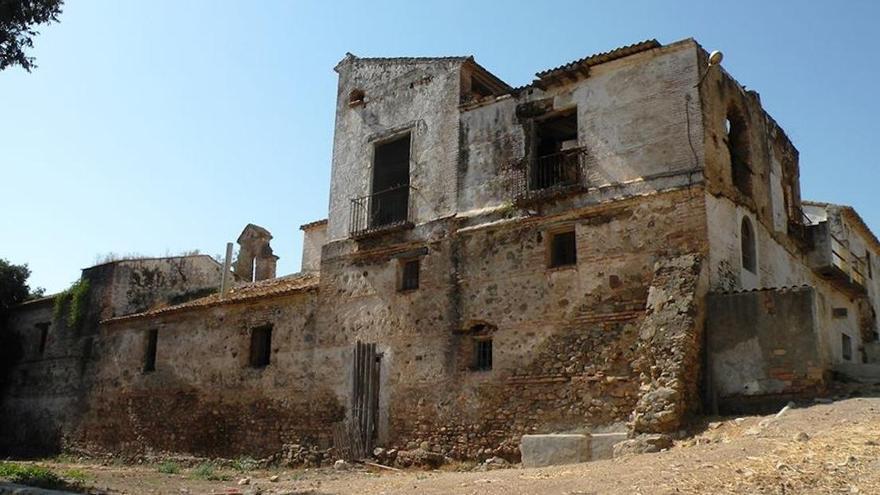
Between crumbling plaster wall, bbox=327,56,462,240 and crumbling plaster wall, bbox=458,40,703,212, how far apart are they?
1048 millimetres

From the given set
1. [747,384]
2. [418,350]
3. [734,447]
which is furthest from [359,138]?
[734,447]

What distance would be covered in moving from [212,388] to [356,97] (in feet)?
29.0

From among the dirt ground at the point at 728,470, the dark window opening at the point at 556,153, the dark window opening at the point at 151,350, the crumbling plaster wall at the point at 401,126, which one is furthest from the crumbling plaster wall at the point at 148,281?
the dark window opening at the point at 556,153

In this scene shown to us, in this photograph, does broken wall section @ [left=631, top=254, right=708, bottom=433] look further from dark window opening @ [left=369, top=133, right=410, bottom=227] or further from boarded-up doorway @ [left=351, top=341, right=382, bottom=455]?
dark window opening @ [left=369, top=133, right=410, bottom=227]

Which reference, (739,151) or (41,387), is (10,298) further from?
(739,151)

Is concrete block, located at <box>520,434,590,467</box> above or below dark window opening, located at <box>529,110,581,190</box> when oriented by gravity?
below

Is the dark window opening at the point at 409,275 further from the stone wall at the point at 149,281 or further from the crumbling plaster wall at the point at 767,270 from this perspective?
the stone wall at the point at 149,281

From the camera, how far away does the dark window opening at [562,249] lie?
53.5ft

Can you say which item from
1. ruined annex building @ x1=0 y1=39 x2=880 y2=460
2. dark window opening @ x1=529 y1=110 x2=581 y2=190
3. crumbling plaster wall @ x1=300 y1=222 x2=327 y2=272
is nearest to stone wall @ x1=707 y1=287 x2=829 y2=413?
ruined annex building @ x1=0 y1=39 x2=880 y2=460

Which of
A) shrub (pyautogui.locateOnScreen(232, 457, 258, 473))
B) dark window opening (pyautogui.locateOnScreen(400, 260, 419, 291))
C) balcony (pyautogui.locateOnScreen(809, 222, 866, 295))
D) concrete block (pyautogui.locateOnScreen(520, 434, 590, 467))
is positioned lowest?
shrub (pyautogui.locateOnScreen(232, 457, 258, 473))

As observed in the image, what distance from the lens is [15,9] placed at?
13.5 meters

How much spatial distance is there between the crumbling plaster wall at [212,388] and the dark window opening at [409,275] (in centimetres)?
286

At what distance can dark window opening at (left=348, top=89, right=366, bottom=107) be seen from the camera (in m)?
21.3

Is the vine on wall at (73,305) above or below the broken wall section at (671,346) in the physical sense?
above
